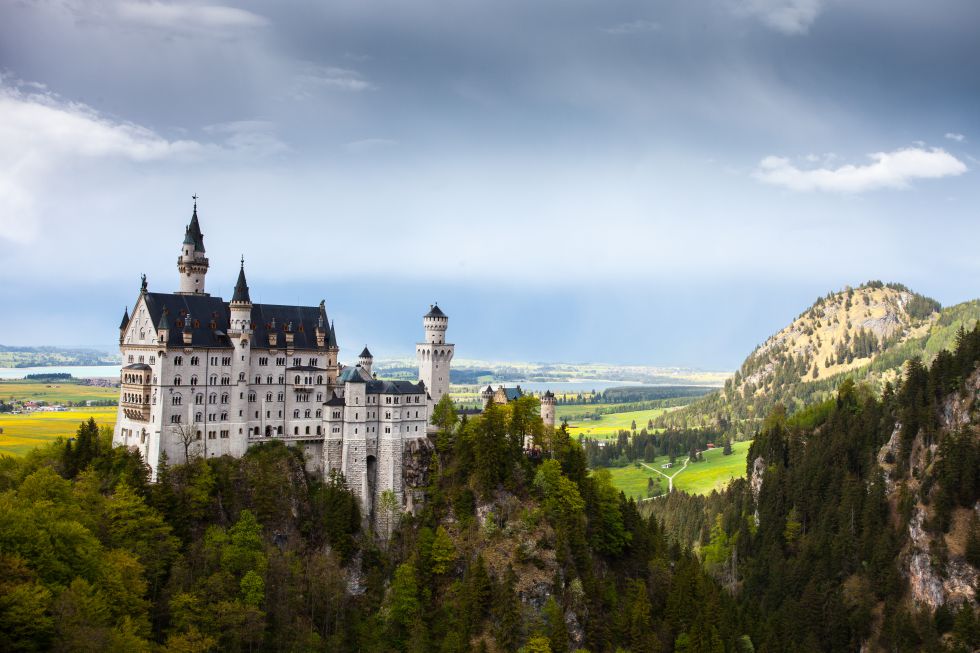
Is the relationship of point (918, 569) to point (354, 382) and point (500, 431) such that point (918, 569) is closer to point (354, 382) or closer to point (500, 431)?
point (500, 431)

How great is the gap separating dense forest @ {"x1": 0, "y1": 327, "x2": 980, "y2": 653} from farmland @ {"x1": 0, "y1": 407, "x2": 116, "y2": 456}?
106ft

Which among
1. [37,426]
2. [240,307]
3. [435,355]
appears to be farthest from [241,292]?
[37,426]

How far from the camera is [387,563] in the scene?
102 meters

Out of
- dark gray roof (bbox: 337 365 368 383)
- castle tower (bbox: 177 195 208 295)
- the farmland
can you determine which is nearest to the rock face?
dark gray roof (bbox: 337 365 368 383)

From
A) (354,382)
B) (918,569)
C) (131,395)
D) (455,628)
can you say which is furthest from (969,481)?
(131,395)

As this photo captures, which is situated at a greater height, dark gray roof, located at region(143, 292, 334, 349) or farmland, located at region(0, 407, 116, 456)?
dark gray roof, located at region(143, 292, 334, 349)

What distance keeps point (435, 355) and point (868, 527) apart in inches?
2965

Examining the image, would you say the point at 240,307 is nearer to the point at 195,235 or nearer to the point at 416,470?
the point at 195,235

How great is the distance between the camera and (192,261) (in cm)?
10912

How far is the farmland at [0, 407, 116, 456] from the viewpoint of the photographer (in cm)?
13175

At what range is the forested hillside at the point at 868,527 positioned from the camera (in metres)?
114

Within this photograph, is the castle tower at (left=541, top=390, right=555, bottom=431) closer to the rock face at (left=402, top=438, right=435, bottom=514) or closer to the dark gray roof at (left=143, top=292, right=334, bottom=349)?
the rock face at (left=402, top=438, right=435, bottom=514)

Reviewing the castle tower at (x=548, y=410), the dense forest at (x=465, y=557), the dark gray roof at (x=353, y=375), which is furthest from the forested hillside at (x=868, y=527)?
the dark gray roof at (x=353, y=375)

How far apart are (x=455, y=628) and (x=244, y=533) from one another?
86.3ft
